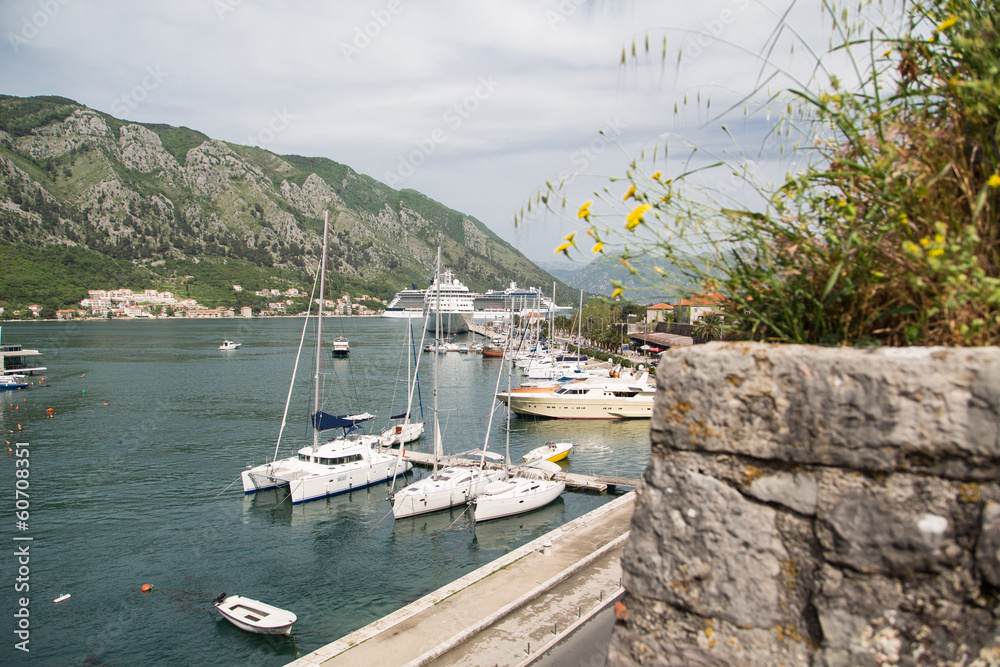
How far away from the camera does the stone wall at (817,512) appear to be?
4.93ft

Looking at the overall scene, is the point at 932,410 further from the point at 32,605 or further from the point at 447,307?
the point at 447,307

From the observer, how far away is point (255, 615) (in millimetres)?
13000

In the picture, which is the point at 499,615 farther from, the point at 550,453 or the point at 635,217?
the point at 550,453

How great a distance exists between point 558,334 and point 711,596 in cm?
10436

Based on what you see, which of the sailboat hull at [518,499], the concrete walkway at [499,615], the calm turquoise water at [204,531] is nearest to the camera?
the concrete walkway at [499,615]

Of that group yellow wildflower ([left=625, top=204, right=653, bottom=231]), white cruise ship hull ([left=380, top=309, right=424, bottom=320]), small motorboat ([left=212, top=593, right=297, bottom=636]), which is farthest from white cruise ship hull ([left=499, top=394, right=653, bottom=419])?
white cruise ship hull ([left=380, top=309, right=424, bottom=320])

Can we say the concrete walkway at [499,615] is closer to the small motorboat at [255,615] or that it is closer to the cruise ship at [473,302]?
the small motorboat at [255,615]

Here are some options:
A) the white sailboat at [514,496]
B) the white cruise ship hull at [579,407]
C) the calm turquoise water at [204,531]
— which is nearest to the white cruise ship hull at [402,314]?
the calm turquoise water at [204,531]

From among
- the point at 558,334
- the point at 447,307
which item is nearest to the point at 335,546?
the point at 558,334

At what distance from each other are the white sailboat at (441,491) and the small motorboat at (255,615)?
6312 mm

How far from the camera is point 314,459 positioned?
23062mm

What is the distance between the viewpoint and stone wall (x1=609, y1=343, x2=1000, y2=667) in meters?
1.50

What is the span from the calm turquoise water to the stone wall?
12.7m

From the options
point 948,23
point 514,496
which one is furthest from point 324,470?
point 948,23
